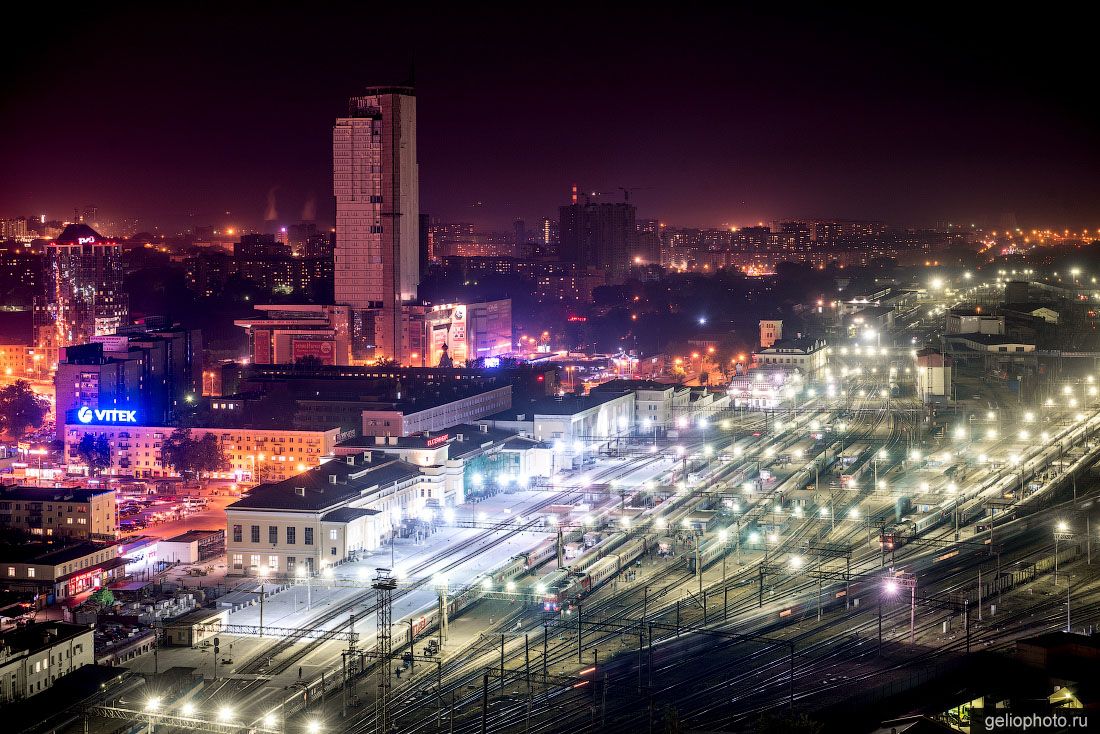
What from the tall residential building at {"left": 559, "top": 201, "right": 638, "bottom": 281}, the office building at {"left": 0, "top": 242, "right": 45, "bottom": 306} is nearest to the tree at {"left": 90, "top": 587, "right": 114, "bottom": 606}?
the office building at {"left": 0, "top": 242, "right": 45, "bottom": 306}

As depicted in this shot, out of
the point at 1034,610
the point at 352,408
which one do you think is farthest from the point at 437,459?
the point at 1034,610

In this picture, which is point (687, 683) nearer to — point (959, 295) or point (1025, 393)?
point (1025, 393)

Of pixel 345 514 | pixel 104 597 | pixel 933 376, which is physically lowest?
pixel 104 597

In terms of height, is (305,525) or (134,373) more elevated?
(134,373)

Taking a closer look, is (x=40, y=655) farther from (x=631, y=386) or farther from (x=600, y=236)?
(x=600, y=236)

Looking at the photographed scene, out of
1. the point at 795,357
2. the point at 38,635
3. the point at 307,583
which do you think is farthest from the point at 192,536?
the point at 795,357
